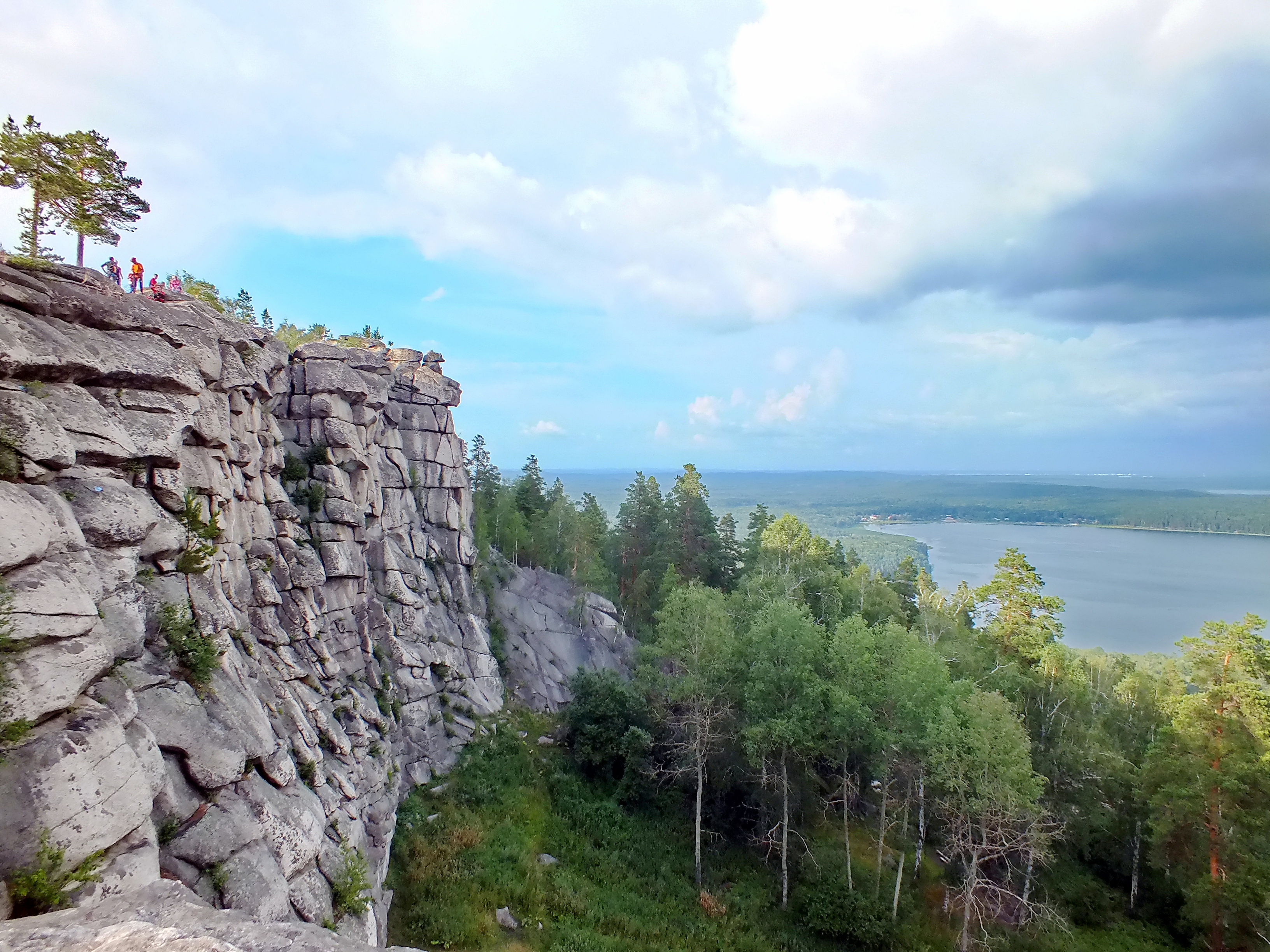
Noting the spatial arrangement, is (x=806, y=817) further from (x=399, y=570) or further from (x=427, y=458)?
(x=427, y=458)

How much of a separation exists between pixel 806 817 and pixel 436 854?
17.2m

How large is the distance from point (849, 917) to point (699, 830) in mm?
5928

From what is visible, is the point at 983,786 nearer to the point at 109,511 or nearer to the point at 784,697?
the point at 784,697

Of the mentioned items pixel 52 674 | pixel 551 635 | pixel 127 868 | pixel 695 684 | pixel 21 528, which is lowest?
pixel 551 635

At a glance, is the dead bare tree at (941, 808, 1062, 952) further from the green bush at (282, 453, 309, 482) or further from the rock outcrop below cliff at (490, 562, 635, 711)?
the green bush at (282, 453, 309, 482)

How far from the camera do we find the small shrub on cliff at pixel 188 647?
10.7m

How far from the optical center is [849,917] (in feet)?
66.4

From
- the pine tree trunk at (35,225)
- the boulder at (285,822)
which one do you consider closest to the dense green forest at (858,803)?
the boulder at (285,822)

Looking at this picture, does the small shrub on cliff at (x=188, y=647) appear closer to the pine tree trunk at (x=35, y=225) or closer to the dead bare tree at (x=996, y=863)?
the pine tree trunk at (x=35, y=225)

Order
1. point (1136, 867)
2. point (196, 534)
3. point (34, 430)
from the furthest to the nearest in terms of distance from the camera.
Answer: point (1136, 867)
point (196, 534)
point (34, 430)

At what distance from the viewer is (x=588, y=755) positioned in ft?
90.6

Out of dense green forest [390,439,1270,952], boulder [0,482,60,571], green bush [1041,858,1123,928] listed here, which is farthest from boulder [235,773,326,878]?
green bush [1041,858,1123,928]

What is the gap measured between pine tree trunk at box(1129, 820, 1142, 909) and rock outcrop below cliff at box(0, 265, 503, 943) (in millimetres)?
32199

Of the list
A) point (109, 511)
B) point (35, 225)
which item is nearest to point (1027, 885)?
point (109, 511)
